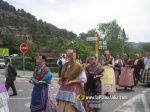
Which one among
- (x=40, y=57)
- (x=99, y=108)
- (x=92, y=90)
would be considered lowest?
(x=99, y=108)

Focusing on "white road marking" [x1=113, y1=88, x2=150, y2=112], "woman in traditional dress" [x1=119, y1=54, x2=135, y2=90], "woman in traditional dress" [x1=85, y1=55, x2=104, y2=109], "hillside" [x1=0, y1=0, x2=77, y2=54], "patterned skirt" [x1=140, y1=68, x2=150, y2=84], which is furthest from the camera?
"hillside" [x1=0, y1=0, x2=77, y2=54]

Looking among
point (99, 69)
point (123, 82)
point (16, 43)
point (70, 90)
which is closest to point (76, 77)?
point (70, 90)

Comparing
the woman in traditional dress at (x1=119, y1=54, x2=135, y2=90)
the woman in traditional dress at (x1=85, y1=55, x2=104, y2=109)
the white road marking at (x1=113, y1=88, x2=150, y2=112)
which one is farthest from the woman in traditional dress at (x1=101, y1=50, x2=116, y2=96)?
the woman in traditional dress at (x1=85, y1=55, x2=104, y2=109)

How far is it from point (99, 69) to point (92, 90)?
614 mm

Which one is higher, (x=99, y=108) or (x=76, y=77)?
(x=76, y=77)

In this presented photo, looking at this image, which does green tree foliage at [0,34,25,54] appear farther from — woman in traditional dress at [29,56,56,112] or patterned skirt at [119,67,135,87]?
woman in traditional dress at [29,56,56,112]

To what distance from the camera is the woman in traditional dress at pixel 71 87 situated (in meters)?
5.93

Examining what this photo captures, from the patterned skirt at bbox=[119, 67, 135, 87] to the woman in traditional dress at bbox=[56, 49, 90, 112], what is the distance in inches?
273

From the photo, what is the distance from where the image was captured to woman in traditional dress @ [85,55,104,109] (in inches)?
311

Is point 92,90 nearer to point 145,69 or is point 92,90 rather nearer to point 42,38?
point 145,69

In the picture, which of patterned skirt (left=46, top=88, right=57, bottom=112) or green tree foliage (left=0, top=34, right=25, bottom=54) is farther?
green tree foliage (left=0, top=34, right=25, bottom=54)

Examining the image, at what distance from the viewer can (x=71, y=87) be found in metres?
6.00

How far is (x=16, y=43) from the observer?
90.9 metres

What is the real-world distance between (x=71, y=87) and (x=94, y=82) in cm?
203
